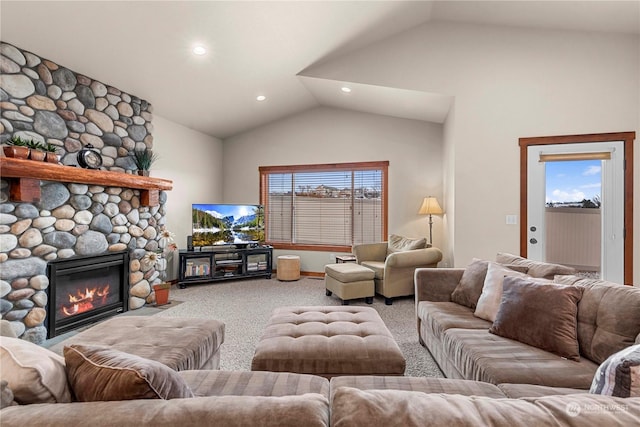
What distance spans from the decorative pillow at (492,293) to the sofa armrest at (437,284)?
37 cm

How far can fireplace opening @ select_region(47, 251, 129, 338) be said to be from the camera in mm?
2973

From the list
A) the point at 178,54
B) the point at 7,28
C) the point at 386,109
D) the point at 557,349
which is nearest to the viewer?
the point at 557,349

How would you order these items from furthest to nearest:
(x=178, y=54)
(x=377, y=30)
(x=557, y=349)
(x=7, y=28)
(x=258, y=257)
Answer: (x=258, y=257) < (x=377, y=30) < (x=178, y=54) < (x=7, y=28) < (x=557, y=349)

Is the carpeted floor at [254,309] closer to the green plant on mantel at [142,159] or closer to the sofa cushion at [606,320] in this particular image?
the sofa cushion at [606,320]

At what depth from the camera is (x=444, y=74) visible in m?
3.90

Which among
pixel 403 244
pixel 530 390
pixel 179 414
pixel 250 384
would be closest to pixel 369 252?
pixel 403 244

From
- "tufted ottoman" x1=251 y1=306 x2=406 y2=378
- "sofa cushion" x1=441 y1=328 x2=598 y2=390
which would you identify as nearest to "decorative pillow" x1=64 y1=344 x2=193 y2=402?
"tufted ottoman" x1=251 y1=306 x2=406 y2=378

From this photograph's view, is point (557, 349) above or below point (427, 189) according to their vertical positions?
below

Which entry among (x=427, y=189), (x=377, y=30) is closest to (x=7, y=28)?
(x=377, y=30)

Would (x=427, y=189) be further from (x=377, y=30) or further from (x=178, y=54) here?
(x=178, y=54)

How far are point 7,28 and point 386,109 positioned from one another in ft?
14.4

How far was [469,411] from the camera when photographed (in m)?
0.68

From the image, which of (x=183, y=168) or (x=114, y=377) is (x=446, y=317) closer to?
(x=114, y=377)

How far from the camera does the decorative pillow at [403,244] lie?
170 inches
